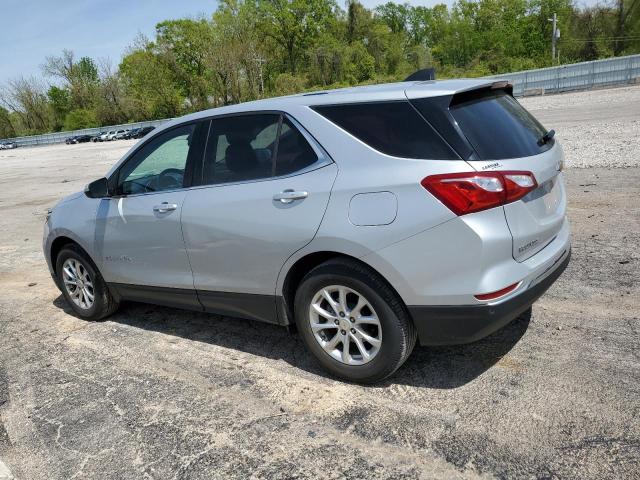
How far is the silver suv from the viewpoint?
289 centimetres

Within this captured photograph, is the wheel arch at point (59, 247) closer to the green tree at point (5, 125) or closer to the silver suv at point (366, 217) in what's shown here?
the silver suv at point (366, 217)

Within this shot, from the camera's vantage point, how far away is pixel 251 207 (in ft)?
11.6

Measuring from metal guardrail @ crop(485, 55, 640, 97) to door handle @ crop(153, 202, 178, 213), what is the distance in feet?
101

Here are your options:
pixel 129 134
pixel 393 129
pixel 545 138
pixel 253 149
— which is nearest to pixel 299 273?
pixel 253 149

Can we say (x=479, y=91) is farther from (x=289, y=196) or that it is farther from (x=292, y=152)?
(x=289, y=196)

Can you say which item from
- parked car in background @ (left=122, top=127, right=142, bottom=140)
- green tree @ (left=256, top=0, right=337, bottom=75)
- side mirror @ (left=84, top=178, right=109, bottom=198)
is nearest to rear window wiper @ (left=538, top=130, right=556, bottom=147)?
side mirror @ (left=84, top=178, right=109, bottom=198)

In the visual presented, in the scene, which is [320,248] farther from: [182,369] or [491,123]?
[182,369]

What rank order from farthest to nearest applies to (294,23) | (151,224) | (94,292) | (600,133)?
(294,23), (600,133), (94,292), (151,224)

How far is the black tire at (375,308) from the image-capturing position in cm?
310

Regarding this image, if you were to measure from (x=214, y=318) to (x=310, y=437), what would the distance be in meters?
2.09

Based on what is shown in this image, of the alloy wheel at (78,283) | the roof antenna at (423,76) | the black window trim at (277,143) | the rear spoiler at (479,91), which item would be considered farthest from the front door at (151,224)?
the rear spoiler at (479,91)

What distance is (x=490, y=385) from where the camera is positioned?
327 cm

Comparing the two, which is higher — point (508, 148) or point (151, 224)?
point (508, 148)

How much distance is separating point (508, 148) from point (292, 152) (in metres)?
1.32
